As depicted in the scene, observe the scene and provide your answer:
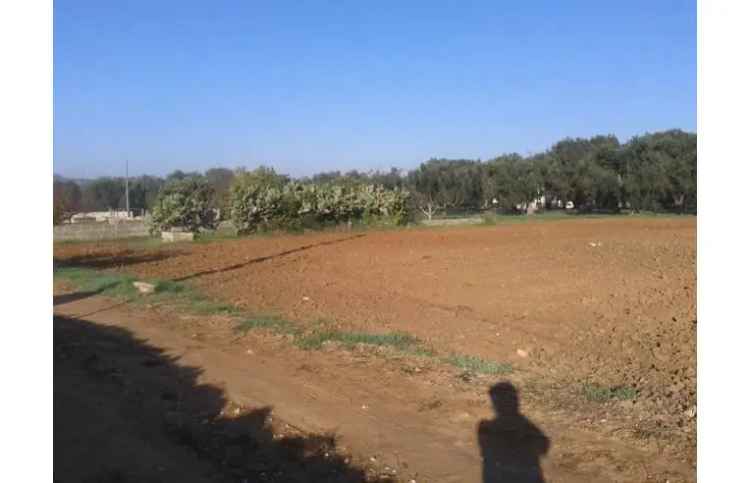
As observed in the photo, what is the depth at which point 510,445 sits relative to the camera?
5340mm

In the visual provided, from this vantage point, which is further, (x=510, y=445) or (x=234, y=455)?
(x=510, y=445)

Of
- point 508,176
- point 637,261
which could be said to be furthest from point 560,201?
point 637,261

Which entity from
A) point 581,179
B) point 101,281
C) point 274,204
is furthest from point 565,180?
point 101,281

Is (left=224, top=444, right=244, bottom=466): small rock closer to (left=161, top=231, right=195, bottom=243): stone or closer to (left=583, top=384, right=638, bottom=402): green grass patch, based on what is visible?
(left=583, top=384, right=638, bottom=402): green grass patch

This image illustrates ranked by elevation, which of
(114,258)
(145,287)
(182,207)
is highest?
(182,207)

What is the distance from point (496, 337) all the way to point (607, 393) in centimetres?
264

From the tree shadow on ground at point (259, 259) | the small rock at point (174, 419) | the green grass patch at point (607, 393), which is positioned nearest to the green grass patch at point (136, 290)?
the tree shadow on ground at point (259, 259)

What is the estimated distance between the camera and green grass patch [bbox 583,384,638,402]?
6574mm

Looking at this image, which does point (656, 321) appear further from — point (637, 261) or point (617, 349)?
point (637, 261)

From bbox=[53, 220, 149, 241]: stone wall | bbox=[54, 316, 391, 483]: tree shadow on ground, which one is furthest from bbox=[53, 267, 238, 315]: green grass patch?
bbox=[53, 220, 149, 241]: stone wall

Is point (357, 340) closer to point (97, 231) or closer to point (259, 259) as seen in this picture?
point (259, 259)

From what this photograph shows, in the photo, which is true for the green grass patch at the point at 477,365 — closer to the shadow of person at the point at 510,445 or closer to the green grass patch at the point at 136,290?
the shadow of person at the point at 510,445

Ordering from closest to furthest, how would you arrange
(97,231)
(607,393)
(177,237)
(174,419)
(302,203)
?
(174,419) < (607,393) < (177,237) < (302,203) < (97,231)

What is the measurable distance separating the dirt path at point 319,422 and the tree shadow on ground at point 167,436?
2 cm
